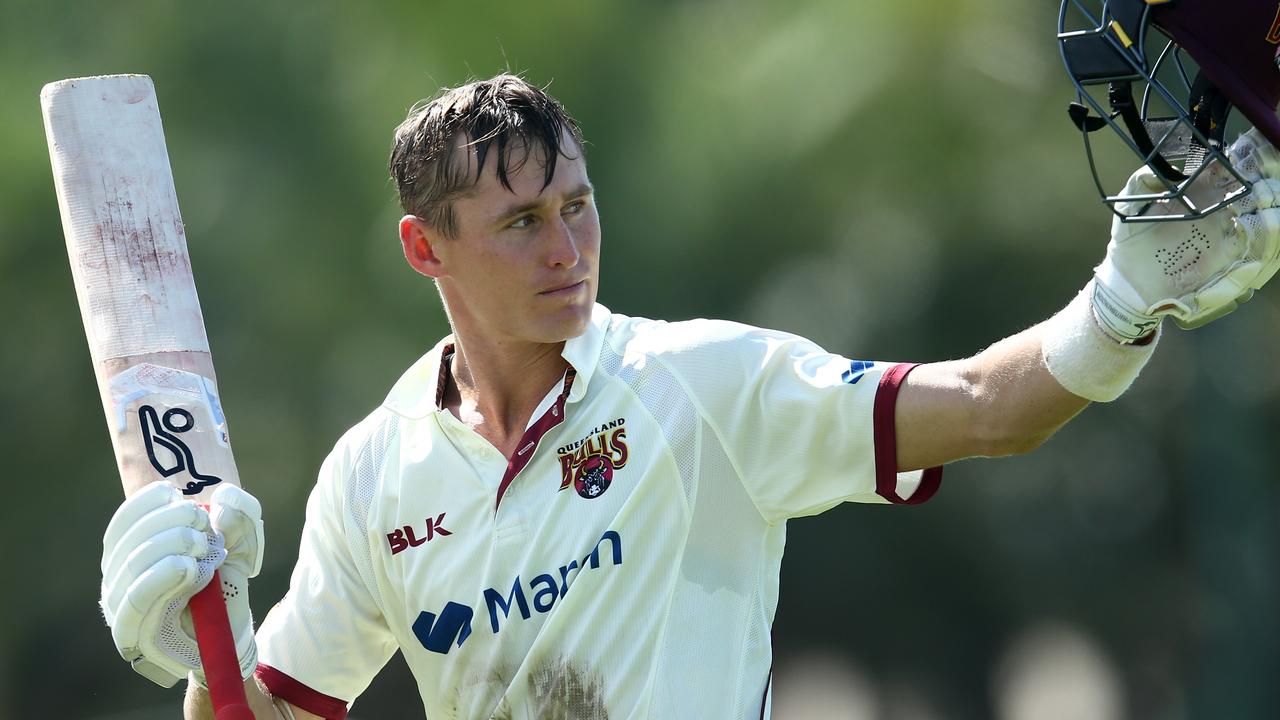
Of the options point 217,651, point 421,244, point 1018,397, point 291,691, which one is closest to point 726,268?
point 421,244

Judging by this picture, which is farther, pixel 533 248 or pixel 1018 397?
pixel 533 248

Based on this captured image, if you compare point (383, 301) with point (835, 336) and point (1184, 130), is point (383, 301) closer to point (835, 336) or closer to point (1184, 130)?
point (835, 336)

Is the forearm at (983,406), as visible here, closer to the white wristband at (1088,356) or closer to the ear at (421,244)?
the white wristband at (1088,356)

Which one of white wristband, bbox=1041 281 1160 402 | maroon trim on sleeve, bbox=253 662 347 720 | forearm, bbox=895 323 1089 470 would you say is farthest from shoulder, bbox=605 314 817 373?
→ maroon trim on sleeve, bbox=253 662 347 720

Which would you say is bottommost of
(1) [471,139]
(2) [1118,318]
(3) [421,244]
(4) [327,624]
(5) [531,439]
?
(4) [327,624]

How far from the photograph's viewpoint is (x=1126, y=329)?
2.03m

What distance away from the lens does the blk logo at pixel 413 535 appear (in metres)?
2.72

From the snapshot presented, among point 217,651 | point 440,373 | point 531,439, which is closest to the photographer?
point 217,651

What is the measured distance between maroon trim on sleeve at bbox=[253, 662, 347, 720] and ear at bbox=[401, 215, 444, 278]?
817mm

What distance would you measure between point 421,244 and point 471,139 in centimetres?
27

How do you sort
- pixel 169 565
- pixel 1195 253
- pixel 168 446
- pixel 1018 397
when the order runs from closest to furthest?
pixel 1195 253
pixel 1018 397
pixel 169 565
pixel 168 446

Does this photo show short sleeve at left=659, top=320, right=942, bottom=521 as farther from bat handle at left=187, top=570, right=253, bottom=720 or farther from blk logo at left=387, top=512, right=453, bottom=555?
bat handle at left=187, top=570, right=253, bottom=720

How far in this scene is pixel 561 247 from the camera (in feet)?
8.97

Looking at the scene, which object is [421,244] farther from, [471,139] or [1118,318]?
[1118,318]
